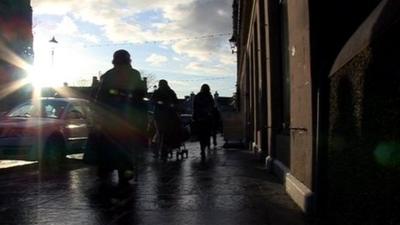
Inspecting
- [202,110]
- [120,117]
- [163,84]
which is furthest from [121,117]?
[202,110]

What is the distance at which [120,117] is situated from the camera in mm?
8922

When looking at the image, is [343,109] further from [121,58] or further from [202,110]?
[202,110]

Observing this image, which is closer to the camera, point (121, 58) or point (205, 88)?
point (121, 58)

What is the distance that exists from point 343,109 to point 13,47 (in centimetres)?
4266

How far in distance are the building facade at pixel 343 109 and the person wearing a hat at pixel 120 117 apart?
2.23 metres

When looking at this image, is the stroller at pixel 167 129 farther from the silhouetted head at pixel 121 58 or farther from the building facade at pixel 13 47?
the building facade at pixel 13 47

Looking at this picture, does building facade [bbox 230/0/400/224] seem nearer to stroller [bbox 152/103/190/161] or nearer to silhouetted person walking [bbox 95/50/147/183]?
silhouetted person walking [bbox 95/50/147/183]

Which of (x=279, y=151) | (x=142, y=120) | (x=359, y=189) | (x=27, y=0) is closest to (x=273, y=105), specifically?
(x=279, y=151)

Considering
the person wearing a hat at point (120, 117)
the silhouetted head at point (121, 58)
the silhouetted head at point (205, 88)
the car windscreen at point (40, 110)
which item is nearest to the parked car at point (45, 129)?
the car windscreen at point (40, 110)

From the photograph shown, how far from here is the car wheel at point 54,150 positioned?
1242 cm

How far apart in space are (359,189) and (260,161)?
9275 millimetres

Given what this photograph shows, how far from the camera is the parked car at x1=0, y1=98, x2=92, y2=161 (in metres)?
12.0

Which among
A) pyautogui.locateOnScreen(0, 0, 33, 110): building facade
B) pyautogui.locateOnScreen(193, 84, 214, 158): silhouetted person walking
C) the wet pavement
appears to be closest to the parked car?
the wet pavement

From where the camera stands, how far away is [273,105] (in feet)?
33.8
